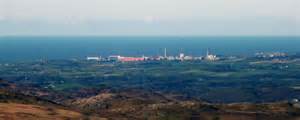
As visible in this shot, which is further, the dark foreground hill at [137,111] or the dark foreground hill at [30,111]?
the dark foreground hill at [137,111]

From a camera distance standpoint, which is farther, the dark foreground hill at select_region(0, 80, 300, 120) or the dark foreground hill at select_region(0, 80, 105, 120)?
the dark foreground hill at select_region(0, 80, 300, 120)

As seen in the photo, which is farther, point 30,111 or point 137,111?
point 137,111

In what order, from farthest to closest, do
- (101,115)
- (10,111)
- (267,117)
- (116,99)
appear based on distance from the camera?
(116,99), (267,117), (101,115), (10,111)

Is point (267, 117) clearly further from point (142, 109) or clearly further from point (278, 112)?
point (142, 109)

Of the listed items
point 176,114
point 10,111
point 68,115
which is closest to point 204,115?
point 176,114

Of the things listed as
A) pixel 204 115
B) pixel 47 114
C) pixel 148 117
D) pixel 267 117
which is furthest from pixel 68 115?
pixel 267 117

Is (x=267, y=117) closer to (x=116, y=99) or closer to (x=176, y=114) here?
(x=176, y=114)

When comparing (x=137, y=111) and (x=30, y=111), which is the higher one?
(x=30, y=111)

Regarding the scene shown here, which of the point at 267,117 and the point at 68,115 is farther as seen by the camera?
the point at 267,117

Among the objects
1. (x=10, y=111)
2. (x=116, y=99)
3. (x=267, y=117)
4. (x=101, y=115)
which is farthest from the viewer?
(x=116, y=99)
